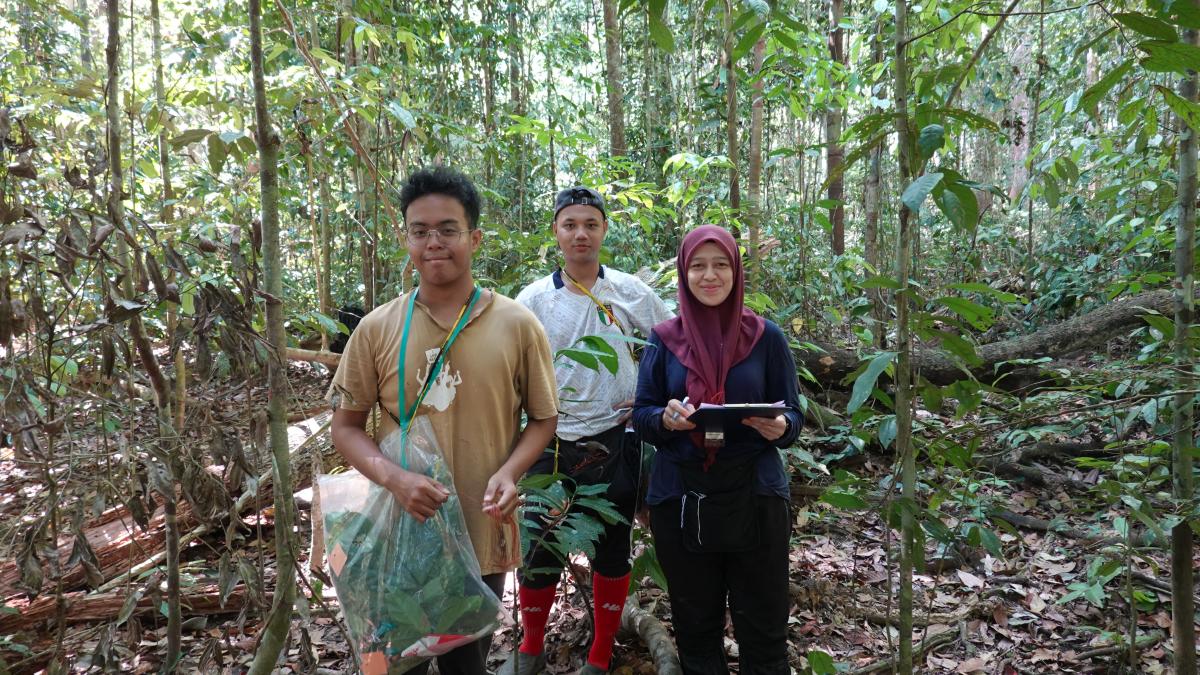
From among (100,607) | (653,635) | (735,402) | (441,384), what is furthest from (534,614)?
(100,607)

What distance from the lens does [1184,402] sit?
2.10 m

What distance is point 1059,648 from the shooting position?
2.91 meters

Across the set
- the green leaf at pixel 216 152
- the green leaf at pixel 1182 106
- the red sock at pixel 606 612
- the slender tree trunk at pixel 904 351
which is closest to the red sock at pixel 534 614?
the red sock at pixel 606 612

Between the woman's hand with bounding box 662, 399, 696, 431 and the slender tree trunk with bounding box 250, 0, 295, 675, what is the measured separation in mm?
1086

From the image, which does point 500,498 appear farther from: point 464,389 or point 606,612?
point 606,612

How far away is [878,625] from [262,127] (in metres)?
3.04

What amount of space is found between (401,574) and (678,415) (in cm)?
92

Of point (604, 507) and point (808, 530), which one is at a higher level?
point (604, 507)

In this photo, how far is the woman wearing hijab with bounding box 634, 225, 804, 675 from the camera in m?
2.26

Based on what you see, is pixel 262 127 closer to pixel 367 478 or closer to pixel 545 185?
pixel 367 478

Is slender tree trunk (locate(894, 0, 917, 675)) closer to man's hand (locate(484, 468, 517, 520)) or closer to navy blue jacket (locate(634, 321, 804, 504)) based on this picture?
navy blue jacket (locate(634, 321, 804, 504))

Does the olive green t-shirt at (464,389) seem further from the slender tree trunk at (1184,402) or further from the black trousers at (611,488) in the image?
the slender tree trunk at (1184,402)

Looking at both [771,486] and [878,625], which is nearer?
[771,486]

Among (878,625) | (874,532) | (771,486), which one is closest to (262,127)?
(771,486)
